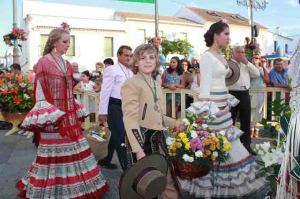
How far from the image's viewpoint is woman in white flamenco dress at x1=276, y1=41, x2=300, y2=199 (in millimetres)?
2387

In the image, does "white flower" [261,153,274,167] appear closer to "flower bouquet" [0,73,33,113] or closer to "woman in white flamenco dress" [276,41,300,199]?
"woman in white flamenco dress" [276,41,300,199]

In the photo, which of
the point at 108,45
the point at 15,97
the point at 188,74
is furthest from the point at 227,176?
the point at 108,45

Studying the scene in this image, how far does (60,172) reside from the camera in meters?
4.13

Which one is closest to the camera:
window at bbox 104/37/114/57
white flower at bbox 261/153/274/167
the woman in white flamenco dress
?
the woman in white flamenco dress

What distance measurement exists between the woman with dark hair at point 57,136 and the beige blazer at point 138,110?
1.02 metres

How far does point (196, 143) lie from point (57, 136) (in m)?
1.41

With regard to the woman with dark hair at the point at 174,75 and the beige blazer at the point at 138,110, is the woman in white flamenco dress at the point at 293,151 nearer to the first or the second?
the beige blazer at the point at 138,110

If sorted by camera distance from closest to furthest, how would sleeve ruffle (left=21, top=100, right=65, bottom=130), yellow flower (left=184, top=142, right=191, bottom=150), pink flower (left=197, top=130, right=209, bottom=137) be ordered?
yellow flower (left=184, top=142, right=191, bottom=150), pink flower (left=197, top=130, right=209, bottom=137), sleeve ruffle (left=21, top=100, right=65, bottom=130)

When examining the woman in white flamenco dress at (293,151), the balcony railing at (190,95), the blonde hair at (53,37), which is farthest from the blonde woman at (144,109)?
the balcony railing at (190,95)

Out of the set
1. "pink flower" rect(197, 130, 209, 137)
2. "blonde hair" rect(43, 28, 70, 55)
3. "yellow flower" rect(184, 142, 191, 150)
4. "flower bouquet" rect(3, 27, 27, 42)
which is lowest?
"yellow flower" rect(184, 142, 191, 150)

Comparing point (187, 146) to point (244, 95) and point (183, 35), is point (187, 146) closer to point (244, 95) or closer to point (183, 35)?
point (244, 95)

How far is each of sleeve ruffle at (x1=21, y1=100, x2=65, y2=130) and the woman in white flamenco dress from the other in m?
2.21

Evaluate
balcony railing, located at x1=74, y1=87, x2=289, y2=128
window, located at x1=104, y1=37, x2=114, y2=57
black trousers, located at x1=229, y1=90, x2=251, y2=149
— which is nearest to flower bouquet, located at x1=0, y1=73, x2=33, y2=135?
balcony railing, located at x1=74, y1=87, x2=289, y2=128

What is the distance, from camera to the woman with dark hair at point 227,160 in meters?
4.17
